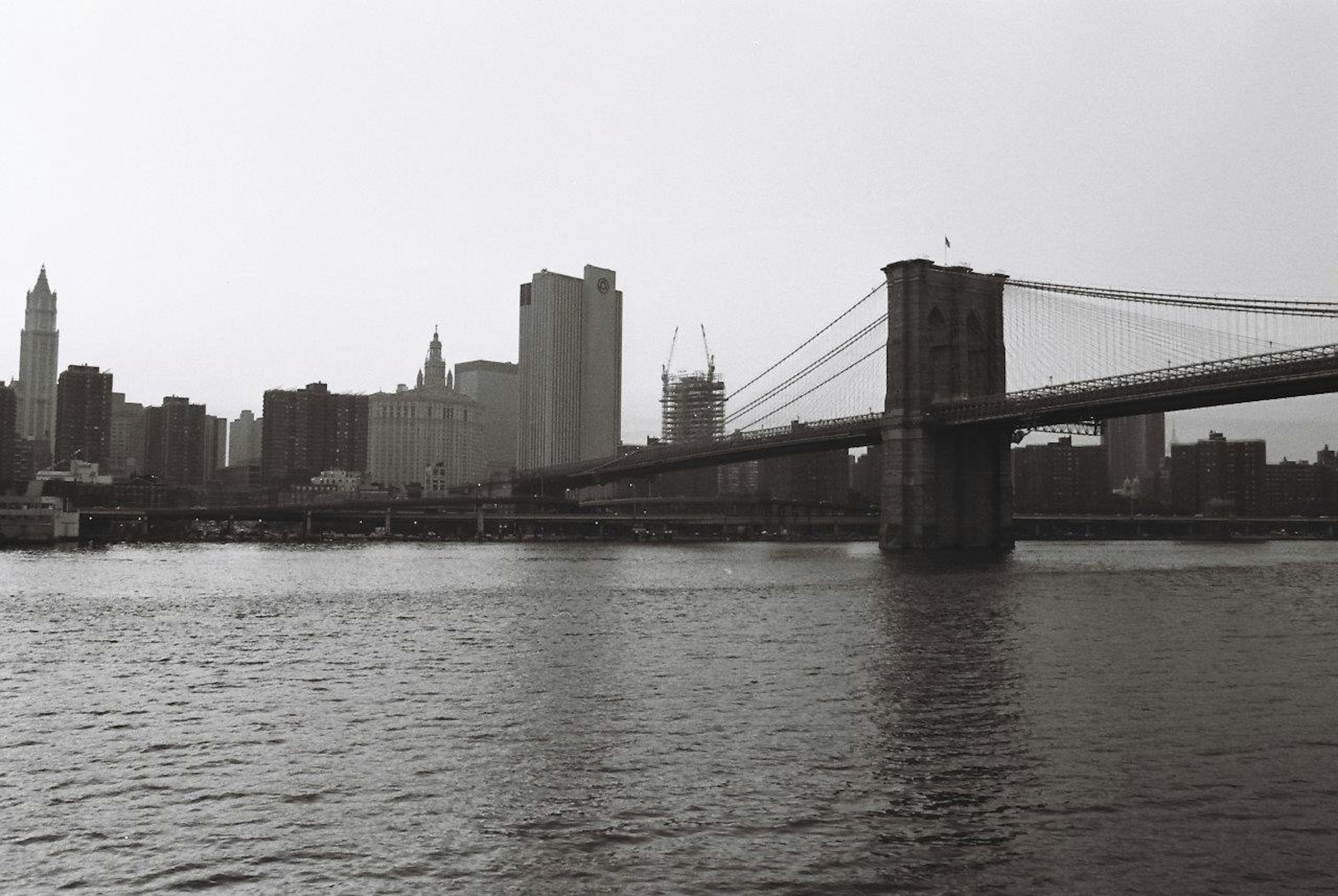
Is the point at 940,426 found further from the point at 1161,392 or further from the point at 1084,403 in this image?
the point at 1161,392

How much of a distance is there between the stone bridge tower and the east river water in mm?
46566

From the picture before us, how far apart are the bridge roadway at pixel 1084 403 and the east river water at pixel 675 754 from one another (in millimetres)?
29141

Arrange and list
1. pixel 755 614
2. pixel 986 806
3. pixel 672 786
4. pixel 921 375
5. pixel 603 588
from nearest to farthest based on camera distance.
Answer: pixel 986 806
pixel 672 786
pixel 755 614
pixel 603 588
pixel 921 375

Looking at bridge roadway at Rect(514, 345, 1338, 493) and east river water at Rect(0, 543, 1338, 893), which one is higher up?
bridge roadway at Rect(514, 345, 1338, 493)

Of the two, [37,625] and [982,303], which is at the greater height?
[982,303]

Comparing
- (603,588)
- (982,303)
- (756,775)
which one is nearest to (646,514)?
(982,303)

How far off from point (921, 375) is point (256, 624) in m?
60.6

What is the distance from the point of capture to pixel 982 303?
9300cm

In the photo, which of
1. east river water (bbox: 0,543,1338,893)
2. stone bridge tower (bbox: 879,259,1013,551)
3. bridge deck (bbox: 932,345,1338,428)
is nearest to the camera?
east river water (bbox: 0,543,1338,893)

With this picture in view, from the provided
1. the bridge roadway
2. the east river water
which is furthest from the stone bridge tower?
the east river water

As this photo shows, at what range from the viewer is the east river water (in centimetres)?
1194

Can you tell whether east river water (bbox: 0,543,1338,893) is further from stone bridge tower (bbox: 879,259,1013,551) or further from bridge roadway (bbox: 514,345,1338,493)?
stone bridge tower (bbox: 879,259,1013,551)

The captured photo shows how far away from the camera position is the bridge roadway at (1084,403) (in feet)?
209

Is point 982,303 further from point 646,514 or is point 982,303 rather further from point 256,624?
point 646,514
